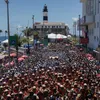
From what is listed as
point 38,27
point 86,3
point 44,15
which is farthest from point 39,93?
point 44,15

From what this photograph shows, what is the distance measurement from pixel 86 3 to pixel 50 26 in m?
73.4

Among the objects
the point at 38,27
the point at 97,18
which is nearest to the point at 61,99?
the point at 97,18

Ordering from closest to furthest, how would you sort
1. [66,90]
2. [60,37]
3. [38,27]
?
[66,90] < [60,37] < [38,27]

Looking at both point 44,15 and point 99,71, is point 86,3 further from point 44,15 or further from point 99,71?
point 44,15

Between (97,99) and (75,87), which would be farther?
(75,87)

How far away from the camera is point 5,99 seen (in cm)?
1402

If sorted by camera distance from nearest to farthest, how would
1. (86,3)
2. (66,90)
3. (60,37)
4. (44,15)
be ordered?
(66,90)
(86,3)
(60,37)
(44,15)

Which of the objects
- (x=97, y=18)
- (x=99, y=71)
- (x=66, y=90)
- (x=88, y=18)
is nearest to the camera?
(x=66, y=90)

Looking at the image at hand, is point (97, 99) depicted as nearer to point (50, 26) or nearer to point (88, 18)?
point (88, 18)

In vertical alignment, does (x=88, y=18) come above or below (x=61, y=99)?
above

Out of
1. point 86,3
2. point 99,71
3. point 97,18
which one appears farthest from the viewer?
point 86,3

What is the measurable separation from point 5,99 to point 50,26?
123m

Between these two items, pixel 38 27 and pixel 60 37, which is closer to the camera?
pixel 60 37

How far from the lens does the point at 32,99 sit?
12992 millimetres
